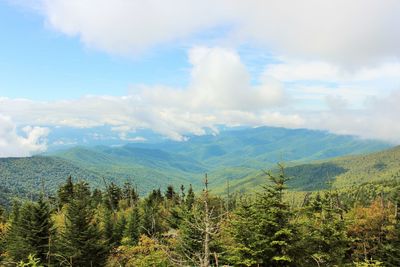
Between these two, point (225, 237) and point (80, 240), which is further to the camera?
point (80, 240)

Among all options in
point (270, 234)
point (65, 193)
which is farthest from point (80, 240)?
point (65, 193)

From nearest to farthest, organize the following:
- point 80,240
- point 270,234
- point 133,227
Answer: point 270,234
point 80,240
point 133,227

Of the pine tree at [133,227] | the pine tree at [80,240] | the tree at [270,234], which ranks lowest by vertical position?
the pine tree at [133,227]

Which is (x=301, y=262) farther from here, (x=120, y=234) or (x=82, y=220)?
(x=120, y=234)

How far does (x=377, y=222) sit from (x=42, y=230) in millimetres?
46977

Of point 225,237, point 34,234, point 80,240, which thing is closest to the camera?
point 225,237

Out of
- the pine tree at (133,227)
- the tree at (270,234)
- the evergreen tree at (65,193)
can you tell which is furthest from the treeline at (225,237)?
the evergreen tree at (65,193)

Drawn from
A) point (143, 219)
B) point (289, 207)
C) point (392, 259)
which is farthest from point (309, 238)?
point (143, 219)

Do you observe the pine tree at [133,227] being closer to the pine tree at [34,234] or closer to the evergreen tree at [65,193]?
the pine tree at [34,234]

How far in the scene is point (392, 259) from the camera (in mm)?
41500

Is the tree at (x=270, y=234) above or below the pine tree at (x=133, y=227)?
above

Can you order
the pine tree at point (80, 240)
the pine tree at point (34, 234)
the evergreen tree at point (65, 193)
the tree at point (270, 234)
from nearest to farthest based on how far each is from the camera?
the tree at point (270, 234) → the pine tree at point (80, 240) → the pine tree at point (34, 234) → the evergreen tree at point (65, 193)

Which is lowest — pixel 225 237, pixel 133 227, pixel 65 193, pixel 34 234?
pixel 133 227

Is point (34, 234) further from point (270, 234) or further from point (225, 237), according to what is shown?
point (270, 234)
